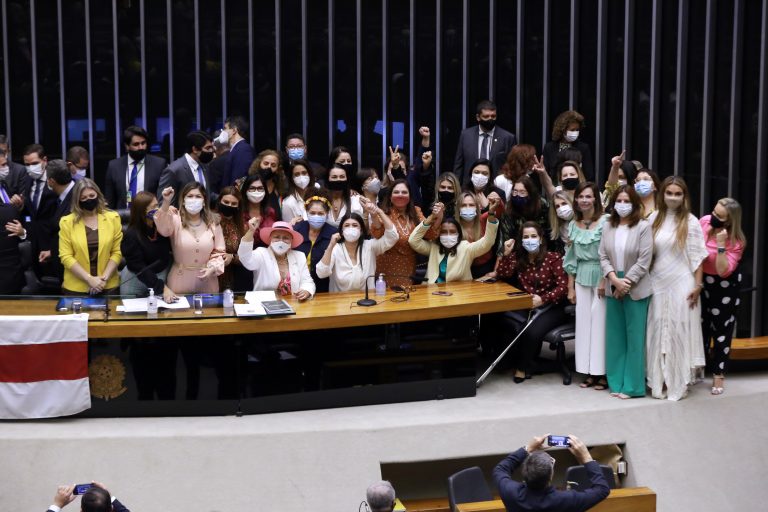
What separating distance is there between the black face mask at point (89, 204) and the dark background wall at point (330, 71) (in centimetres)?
279

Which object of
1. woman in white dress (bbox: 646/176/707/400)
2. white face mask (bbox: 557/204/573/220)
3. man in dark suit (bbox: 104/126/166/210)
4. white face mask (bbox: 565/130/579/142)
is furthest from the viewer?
white face mask (bbox: 565/130/579/142)

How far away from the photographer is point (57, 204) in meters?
8.66

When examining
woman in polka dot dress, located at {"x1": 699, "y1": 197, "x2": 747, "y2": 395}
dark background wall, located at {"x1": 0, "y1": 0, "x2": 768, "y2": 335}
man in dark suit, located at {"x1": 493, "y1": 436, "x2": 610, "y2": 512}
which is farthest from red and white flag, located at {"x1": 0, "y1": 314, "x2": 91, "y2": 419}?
woman in polka dot dress, located at {"x1": 699, "y1": 197, "x2": 747, "y2": 395}

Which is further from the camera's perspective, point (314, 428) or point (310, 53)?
point (310, 53)

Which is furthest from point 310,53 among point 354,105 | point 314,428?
point 314,428

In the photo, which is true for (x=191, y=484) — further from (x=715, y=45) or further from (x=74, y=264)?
(x=715, y=45)

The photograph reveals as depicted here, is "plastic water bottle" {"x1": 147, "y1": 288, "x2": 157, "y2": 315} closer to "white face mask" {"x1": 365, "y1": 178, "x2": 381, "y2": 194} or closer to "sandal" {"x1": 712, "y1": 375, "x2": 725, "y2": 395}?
"white face mask" {"x1": 365, "y1": 178, "x2": 381, "y2": 194}

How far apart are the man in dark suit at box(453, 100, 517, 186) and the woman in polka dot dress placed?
211 centimetres

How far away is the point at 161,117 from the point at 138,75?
1.38 feet

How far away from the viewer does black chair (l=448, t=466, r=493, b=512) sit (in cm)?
674

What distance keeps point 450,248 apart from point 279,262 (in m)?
1.27

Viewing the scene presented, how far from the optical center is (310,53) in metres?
10.6

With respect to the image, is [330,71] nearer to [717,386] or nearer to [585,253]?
[585,253]

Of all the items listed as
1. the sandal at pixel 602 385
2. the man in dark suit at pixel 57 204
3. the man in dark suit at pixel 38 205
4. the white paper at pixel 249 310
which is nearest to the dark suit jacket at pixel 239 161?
the man in dark suit at pixel 57 204
